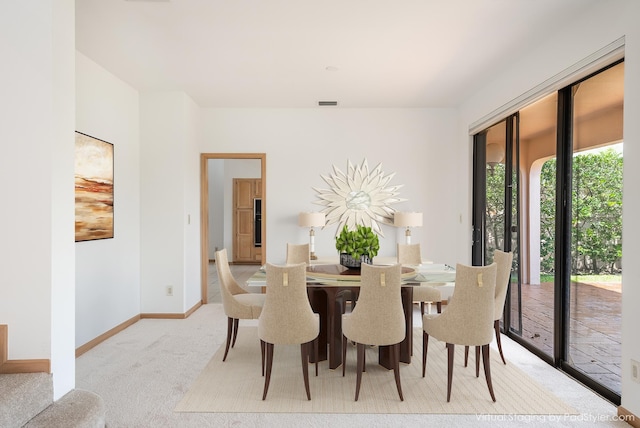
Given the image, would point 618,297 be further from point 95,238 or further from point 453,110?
point 95,238

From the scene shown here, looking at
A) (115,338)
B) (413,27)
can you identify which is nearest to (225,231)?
(115,338)

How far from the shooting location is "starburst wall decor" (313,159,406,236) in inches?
216

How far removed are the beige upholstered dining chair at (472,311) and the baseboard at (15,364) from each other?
251 cm

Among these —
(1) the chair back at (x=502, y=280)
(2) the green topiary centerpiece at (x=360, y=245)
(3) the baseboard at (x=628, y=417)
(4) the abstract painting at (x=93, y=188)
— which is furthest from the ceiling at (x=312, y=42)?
(3) the baseboard at (x=628, y=417)

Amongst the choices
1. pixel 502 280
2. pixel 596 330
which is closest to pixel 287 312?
pixel 502 280

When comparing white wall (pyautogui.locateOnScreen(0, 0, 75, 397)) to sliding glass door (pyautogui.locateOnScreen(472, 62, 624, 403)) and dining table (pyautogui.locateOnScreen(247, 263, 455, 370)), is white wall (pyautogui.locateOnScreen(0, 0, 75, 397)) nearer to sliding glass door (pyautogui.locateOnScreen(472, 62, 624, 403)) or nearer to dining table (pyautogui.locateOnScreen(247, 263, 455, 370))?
dining table (pyautogui.locateOnScreen(247, 263, 455, 370))

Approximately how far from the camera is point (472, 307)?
2592 millimetres

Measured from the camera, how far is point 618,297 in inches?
106

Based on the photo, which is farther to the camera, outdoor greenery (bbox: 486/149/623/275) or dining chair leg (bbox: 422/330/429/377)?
dining chair leg (bbox: 422/330/429/377)

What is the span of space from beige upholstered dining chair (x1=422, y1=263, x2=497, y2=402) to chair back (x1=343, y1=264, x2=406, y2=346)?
0.36 m

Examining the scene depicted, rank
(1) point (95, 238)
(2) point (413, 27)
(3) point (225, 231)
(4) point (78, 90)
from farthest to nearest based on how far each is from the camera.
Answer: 1. (3) point (225, 231)
2. (1) point (95, 238)
3. (4) point (78, 90)
4. (2) point (413, 27)

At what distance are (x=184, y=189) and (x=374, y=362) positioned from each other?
123 inches

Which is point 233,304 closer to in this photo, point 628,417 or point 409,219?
point 409,219

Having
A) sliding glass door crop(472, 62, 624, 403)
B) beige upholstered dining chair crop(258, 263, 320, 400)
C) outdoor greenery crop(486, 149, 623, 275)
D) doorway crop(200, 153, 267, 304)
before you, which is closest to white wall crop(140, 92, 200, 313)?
doorway crop(200, 153, 267, 304)
